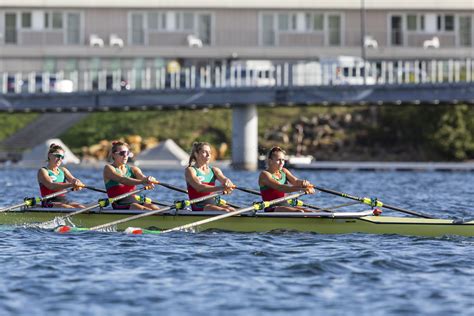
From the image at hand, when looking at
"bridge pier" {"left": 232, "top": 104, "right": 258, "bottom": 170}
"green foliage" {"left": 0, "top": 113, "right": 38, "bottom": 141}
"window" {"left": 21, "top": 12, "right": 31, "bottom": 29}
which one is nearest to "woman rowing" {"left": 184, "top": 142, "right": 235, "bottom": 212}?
"bridge pier" {"left": 232, "top": 104, "right": 258, "bottom": 170}

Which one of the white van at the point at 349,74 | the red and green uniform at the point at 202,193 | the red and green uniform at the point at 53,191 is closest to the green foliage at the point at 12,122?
the white van at the point at 349,74

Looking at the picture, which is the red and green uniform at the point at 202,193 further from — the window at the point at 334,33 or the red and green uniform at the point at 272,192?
the window at the point at 334,33

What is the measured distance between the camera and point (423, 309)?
15.7 metres

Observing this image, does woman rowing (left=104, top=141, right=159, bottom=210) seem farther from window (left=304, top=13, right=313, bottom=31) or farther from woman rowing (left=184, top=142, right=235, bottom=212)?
window (left=304, top=13, right=313, bottom=31)

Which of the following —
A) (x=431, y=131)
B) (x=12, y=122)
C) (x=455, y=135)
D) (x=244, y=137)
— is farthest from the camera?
(x=12, y=122)

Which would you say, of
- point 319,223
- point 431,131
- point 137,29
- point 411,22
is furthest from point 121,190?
point 411,22

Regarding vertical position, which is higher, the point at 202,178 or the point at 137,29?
the point at 137,29

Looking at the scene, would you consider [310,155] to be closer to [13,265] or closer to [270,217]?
[270,217]

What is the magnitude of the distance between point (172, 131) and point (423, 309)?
58.1 metres

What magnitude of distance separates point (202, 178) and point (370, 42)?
197 feet

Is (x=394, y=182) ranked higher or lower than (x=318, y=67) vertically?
lower

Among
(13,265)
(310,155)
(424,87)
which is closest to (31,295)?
(13,265)

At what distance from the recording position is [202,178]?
24.2 meters

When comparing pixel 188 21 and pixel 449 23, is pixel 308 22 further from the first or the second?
pixel 449 23
